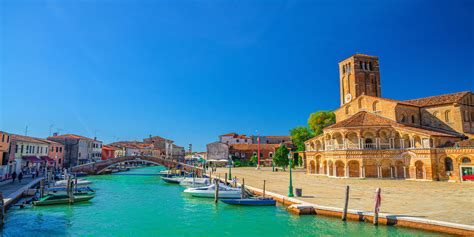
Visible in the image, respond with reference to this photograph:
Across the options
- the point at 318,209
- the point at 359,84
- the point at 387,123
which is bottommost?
the point at 318,209

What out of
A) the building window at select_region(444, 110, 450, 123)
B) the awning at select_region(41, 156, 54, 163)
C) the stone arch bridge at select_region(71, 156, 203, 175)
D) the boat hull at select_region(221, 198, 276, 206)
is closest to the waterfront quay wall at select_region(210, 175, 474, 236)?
the boat hull at select_region(221, 198, 276, 206)

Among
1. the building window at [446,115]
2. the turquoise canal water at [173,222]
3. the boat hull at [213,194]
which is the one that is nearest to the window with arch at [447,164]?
the building window at [446,115]

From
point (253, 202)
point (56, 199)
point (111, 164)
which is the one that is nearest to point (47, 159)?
point (111, 164)

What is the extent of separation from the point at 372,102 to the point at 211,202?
2551cm

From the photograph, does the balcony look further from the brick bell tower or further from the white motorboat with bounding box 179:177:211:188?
the brick bell tower

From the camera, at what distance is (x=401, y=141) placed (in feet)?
Result: 105

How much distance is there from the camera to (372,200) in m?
18.2

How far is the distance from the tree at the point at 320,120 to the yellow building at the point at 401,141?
40.6 ft

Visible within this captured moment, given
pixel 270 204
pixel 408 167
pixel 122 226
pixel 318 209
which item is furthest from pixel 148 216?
pixel 408 167

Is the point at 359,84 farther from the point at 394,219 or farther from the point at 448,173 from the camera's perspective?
the point at 394,219

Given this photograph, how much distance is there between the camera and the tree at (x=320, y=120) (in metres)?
53.4

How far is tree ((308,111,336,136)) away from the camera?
53.4m

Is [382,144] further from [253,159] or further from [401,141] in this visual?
[253,159]

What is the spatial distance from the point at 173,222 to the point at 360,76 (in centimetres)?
4444
